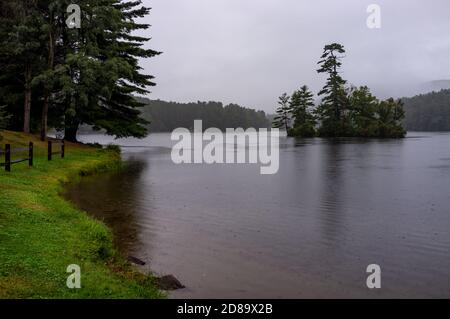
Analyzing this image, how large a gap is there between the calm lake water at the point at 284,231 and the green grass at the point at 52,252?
928mm

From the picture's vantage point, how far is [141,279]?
338 inches

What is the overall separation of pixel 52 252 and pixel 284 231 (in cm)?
668

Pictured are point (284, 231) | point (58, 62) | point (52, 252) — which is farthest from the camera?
point (58, 62)

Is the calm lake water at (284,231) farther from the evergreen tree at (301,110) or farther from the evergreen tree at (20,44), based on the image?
the evergreen tree at (301,110)

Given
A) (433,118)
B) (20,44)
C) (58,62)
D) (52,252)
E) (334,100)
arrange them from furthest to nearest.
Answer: (433,118)
(334,100)
(58,62)
(20,44)
(52,252)

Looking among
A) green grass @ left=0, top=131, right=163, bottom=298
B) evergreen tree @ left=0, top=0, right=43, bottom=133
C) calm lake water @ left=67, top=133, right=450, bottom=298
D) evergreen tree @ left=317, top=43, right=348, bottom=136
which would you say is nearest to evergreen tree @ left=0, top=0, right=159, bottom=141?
evergreen tree @ left=0, top=0, right=43, bottom=133

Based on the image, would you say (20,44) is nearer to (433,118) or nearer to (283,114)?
(283,114)

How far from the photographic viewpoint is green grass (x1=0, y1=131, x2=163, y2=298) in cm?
742

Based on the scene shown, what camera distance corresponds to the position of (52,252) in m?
9.14

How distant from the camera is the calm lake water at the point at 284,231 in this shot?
8807mm

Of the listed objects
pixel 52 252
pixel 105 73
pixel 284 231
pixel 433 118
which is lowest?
pixel 284 231

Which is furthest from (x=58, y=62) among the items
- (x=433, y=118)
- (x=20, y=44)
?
(x=433, y=118)

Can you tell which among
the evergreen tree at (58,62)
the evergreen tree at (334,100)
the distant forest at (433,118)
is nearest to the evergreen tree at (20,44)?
the evergreen tree at (58,62)

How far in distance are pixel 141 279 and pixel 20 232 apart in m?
3.67
